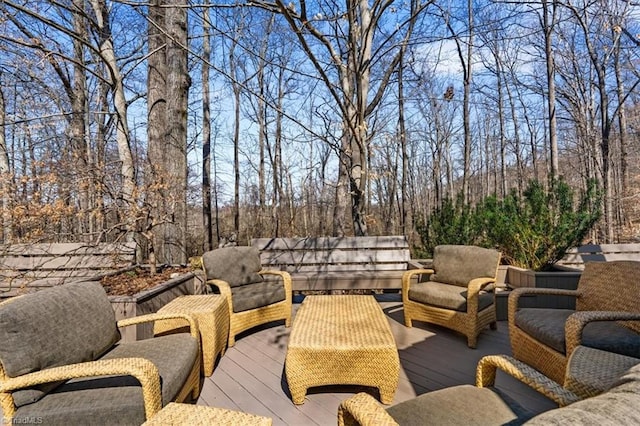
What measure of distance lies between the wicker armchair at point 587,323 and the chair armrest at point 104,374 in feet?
7.66

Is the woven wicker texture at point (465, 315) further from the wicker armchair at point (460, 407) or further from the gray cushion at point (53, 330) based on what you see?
the gray cushion at point (53, 330)

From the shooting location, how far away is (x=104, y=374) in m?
1.38

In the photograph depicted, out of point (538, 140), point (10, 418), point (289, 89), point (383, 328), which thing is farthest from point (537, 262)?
point (538, 140)

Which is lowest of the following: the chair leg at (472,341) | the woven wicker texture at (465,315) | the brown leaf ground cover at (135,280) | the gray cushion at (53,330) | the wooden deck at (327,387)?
the wooden deck at (327,387)

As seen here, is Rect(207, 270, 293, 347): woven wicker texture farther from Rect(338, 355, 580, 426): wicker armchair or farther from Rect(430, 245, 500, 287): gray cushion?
Rect(338, 355, 580, 426): wicker armchair

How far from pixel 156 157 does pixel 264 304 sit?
320 centimetres

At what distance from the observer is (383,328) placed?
7.36 feet

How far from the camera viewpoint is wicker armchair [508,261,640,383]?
189cm

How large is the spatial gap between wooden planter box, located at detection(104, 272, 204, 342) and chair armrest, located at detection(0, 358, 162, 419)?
1.15 metres

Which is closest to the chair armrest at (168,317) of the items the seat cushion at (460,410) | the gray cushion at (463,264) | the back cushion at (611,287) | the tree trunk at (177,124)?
the seat cushion at (460,410)

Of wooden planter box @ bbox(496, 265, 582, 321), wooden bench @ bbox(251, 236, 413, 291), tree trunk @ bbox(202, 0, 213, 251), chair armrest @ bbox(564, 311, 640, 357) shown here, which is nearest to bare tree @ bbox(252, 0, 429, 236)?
wooden bench @ bbox(251, 236, 413, 291)

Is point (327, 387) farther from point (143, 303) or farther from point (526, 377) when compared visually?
point (143, 303)

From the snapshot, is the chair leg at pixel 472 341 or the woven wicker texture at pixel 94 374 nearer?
the woven wicker texture at pixel 94 374

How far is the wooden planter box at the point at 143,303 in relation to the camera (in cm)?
251
